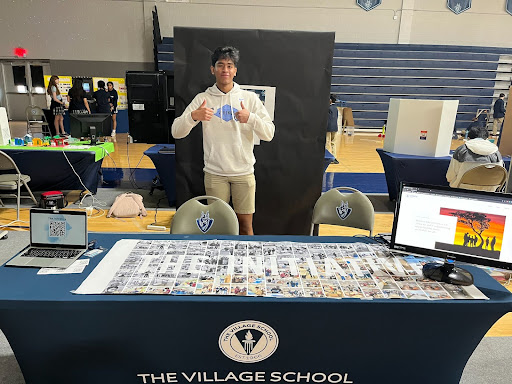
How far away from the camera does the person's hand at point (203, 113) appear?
2.56 meters

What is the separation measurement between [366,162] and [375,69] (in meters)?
5.94

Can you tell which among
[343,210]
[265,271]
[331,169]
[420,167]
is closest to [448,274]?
[265,271]

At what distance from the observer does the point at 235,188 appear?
9.63 ft

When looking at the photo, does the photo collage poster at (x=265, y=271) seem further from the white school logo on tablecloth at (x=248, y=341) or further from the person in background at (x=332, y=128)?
the person in background at (x=332, y=128)

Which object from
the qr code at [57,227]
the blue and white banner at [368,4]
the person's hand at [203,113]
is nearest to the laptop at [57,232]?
the qr code at [57,227]

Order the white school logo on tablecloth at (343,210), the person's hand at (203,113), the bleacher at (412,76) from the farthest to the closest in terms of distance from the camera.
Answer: the bleacher at (412,76) < the white school logo on tablecloth at (343,210) < the person's hand at (203,113)

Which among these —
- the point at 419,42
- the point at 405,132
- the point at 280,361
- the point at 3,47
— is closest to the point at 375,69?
the point at 419,42

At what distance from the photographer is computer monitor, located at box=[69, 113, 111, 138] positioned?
202 inches

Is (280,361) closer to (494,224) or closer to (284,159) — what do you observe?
(494,224)

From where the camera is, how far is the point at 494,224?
1.64 meters

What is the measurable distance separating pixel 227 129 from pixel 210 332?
1595 millimetres

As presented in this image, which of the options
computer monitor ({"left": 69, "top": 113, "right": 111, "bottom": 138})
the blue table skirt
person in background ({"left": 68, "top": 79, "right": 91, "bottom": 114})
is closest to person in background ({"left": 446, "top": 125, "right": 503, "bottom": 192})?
the blue table skirt

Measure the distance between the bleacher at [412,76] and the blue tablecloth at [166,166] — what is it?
9.37 m

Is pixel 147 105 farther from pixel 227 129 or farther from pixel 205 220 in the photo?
pixel 205 220
